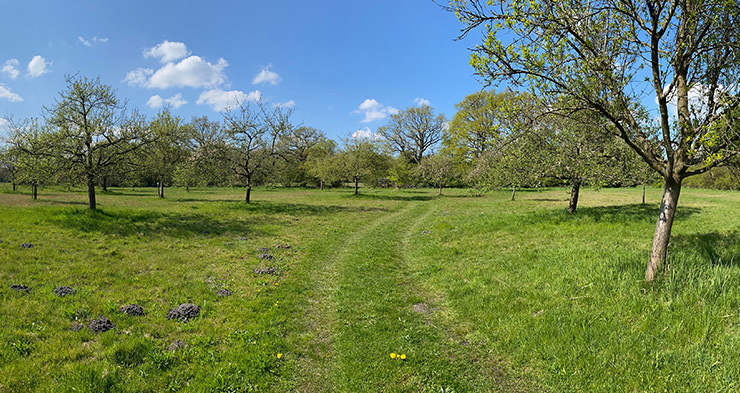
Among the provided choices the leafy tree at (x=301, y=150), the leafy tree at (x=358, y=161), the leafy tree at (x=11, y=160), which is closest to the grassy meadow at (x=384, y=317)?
the leafy tree at (x=11, y=160)

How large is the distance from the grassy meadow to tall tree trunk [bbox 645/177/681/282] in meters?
0.25

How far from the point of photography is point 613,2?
6.84 m

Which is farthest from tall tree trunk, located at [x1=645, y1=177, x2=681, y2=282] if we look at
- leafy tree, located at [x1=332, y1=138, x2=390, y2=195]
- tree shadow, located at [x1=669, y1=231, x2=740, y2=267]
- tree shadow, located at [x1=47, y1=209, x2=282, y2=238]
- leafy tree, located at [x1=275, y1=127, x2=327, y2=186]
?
leafy tree, located at [x1=275, y1=127, x2=327, y2=186]

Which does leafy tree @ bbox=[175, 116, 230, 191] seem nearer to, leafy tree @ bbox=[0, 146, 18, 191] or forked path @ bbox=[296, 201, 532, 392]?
leafy tree @ bbox=[0, 146, 18, 191]

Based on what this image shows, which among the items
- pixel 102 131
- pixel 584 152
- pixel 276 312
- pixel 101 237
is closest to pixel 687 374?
pixel 276 312

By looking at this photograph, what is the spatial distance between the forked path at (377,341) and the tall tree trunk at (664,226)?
480 cm

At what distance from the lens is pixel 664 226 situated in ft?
23.8

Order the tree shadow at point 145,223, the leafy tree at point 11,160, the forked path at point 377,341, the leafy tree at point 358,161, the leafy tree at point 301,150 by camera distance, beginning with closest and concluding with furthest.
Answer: the forked path at point 377,341, the tree shadow at point 145,223, the leafy tree at point 11,160, the leafy tree at point 358,161, the leafy tree at point 301,150

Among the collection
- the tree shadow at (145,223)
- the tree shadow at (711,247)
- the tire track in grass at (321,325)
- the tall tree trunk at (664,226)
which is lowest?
the tire track in grass at (321,325)

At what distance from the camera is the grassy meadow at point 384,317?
5.12 meters

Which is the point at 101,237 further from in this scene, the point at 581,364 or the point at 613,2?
the point at 613,2

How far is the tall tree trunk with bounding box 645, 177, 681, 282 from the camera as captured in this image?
23.3ft

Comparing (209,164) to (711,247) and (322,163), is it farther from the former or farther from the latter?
(711,247)

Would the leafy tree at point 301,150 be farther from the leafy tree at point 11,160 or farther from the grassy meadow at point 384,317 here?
the grassy meadow at point 384,317
